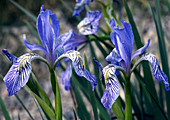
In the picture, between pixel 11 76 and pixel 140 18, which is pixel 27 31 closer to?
pixel 140 18

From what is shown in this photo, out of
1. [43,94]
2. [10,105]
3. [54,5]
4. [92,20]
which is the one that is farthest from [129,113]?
[54,5]

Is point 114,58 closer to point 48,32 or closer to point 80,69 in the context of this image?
point 80,69

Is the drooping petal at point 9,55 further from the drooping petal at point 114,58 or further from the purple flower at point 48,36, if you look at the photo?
the drooping petal at point 114,58

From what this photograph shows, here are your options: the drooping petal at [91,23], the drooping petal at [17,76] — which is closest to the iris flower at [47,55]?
the drooping petal at [17,76]

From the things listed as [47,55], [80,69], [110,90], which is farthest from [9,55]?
[110,90]

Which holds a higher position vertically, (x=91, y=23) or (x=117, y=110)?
(x=91, y=23)
